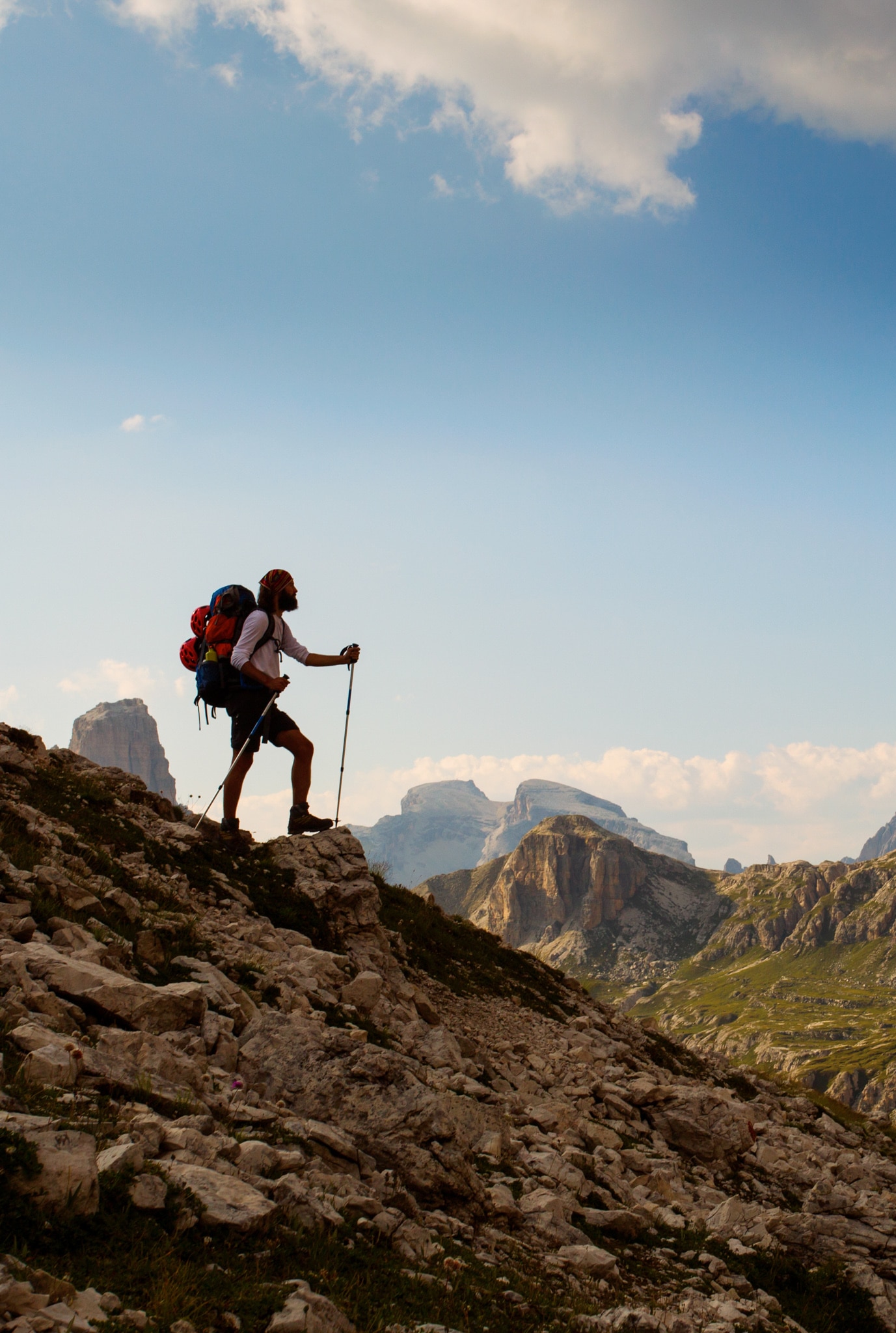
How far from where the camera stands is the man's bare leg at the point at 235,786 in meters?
16.1

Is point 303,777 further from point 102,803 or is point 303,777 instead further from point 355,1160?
point 355,1160

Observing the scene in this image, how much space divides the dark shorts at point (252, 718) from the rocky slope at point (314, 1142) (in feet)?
8.09

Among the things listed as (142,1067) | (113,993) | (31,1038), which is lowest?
(142,1067)

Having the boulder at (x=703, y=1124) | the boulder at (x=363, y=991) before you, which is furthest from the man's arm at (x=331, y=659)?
the boulder at (x=703, y=1124)

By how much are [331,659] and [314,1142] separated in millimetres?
10295

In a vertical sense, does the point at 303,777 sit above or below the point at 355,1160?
above

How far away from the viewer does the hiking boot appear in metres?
17.4

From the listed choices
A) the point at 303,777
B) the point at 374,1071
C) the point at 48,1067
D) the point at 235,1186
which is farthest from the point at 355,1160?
the point at 303,777

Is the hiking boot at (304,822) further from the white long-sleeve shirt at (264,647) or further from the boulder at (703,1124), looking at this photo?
the boulder at (703,1124)

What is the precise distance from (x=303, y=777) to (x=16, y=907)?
6996mm

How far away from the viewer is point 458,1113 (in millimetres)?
9906

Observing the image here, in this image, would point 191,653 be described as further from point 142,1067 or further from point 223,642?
point 142,1067

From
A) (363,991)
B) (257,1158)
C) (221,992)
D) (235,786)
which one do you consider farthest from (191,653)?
(257,1158)

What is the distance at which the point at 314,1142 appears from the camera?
7664 mm
